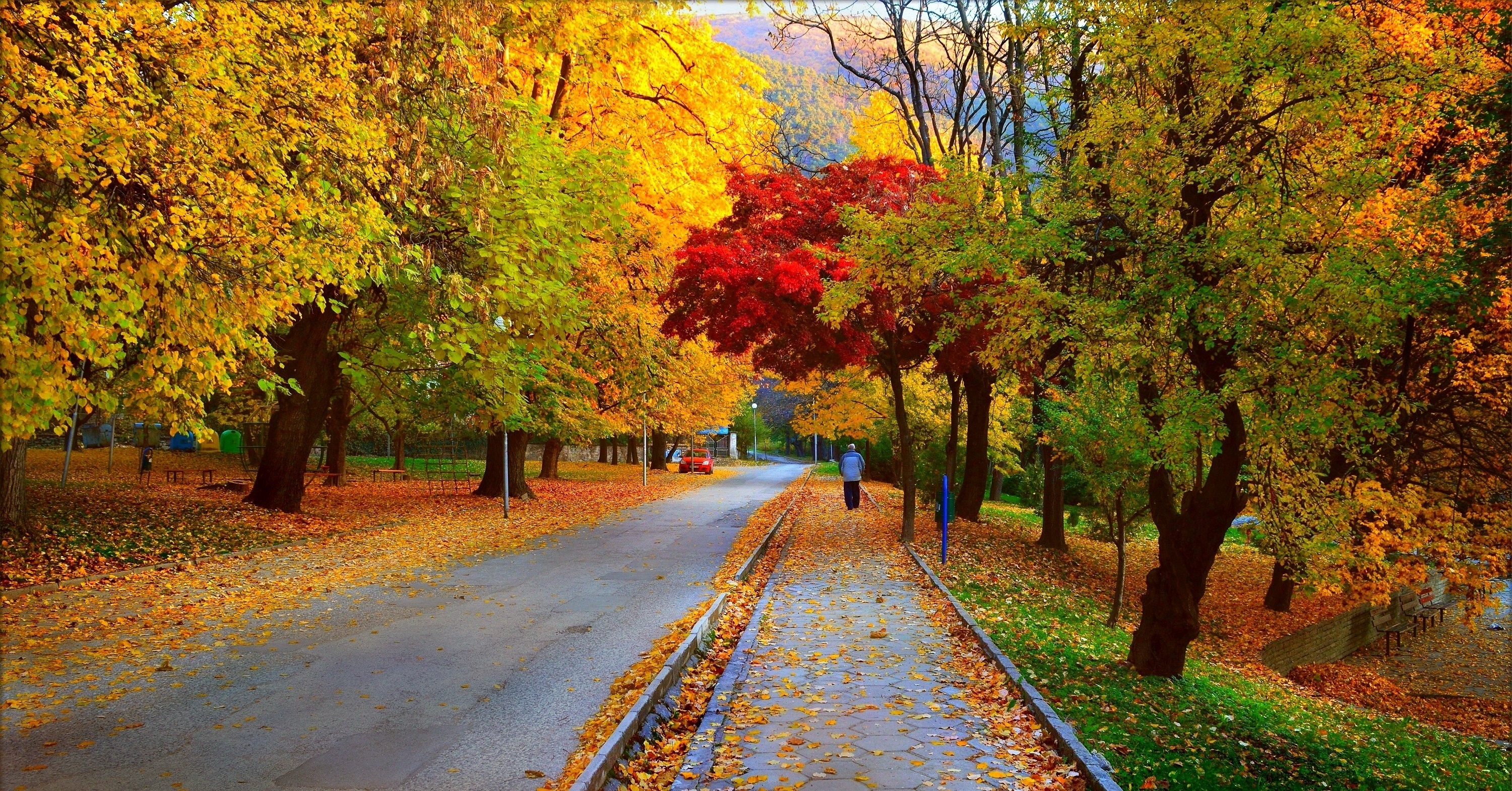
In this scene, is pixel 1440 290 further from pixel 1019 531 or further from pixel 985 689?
pixel 1019 531

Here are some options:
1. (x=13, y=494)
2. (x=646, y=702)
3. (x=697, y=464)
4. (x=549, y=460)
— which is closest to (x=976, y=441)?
(x=646, y=702)

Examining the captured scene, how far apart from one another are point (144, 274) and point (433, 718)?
3696 millimetres

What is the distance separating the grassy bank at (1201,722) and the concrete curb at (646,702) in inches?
117

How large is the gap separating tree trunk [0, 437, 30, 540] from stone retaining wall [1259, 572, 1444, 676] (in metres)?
18.4

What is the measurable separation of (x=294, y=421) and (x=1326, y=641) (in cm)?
2069

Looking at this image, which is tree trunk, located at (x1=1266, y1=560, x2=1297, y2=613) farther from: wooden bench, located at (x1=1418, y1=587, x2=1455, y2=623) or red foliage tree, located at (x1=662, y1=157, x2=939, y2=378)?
red foliage tree, located at (x1=662, y1=157, x2=939, y2=378)

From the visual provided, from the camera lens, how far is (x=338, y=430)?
30.0 meters

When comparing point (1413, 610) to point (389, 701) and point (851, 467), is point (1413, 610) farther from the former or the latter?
point (389, 701)

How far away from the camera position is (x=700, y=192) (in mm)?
22391

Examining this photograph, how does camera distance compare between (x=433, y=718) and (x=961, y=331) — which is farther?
(x=961, y=331)

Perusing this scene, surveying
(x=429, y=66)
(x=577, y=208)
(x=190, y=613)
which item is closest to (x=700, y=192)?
(x=577, y=208)

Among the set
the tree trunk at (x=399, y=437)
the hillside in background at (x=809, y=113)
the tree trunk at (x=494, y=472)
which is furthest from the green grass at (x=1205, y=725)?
the tree trunk at (x=399, y=437)

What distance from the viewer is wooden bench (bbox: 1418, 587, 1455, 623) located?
66.2ft

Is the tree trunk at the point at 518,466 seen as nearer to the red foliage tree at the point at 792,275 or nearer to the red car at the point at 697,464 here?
the red foliage tree at the point at 792,275
